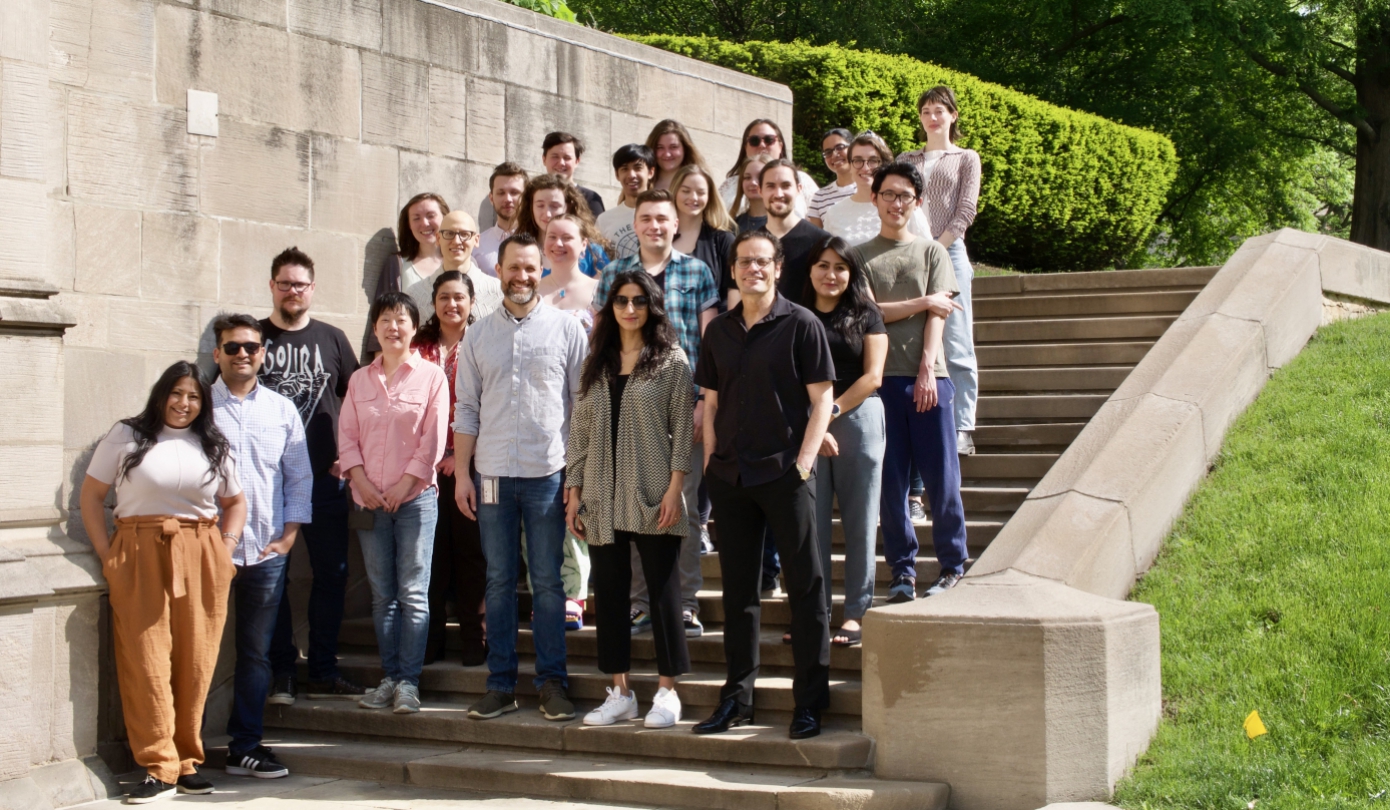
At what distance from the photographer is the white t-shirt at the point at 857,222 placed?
22.6 ft

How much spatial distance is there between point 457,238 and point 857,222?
2.09 meters

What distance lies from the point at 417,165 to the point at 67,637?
133 inches

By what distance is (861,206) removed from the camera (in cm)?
705

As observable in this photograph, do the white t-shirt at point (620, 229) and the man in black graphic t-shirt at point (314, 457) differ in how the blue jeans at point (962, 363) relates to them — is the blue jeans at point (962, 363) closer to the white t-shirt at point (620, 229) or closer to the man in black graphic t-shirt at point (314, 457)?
the white t-shirt at point (620, 229)

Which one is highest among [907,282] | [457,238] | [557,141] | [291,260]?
[557,141]

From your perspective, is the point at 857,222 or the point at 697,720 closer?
the point at 697,720

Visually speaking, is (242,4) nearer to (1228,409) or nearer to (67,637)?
(67,637)

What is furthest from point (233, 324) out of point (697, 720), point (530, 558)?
point (697, 720)

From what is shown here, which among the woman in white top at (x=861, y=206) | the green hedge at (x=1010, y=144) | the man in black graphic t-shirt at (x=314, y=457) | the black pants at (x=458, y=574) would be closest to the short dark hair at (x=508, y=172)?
the man in black graphic t-shirt at (x=314, y=457)

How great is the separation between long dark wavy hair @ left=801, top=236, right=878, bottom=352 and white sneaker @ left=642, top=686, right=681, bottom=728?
167 cm

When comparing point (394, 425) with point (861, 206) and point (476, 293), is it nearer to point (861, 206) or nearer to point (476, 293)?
point (476, 293)

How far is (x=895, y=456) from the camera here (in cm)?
613

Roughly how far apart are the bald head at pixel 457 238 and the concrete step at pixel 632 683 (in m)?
2.03

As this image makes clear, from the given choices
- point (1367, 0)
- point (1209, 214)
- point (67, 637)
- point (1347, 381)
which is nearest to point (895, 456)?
point (1347, 381)
